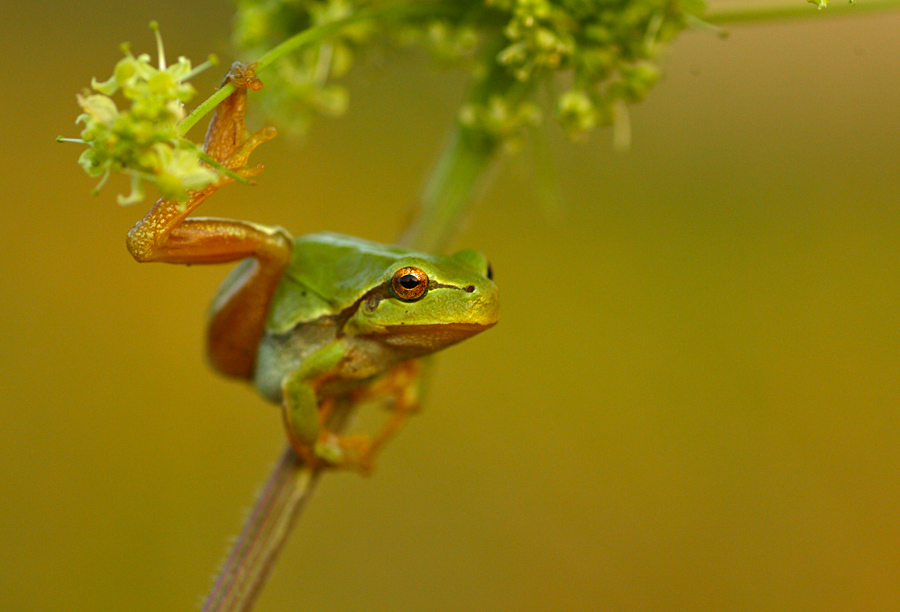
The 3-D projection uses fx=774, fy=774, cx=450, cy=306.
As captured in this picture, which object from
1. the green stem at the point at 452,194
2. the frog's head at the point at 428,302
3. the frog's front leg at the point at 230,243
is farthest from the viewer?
the green stem at the point at 452,194

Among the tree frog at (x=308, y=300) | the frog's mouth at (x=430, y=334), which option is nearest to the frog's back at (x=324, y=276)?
the tree frog at (x=308, y=300)

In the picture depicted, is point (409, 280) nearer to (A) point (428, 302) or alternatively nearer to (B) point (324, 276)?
(A) point (428, 302)

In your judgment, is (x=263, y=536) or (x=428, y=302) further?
(x=263, y=536)

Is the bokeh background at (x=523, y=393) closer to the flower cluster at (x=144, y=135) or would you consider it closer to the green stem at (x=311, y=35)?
the green stem at (x=311, y=35)

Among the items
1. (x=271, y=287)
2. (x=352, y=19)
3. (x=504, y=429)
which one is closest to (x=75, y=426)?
(x=504, y=429)

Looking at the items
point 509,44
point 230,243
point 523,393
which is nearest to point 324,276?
point 230,243

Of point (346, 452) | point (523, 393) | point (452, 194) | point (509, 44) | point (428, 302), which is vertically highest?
point (523, 393)
